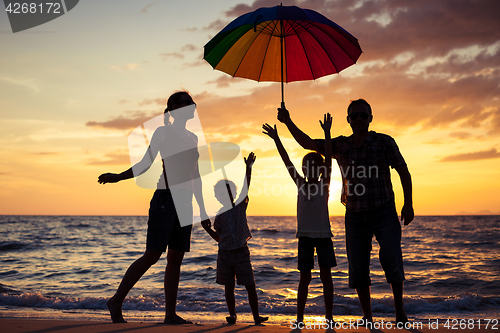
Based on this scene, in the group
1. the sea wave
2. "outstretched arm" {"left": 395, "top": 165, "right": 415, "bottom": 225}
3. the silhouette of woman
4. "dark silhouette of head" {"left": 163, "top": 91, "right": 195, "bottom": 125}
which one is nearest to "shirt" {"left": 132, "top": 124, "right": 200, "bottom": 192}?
the silhouette of woman

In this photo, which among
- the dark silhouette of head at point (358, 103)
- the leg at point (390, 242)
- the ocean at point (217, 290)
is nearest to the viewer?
the leg at point (390, 242)

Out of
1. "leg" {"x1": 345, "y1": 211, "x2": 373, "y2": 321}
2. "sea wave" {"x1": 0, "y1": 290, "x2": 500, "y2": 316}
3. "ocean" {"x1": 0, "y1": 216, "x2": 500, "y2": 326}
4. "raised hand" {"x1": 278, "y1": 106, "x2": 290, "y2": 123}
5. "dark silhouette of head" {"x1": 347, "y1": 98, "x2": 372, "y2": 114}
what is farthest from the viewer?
"sea wave" {"x1": 0, "y1": 290, "x2": 500, "y2": 316}

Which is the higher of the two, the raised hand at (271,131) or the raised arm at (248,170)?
the raised hand at (271,131)

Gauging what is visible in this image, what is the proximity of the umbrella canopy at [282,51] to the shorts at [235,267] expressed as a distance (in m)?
2.08

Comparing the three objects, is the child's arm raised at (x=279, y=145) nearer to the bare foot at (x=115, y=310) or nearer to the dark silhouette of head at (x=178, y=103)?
the dark silhouette of head at (x=178, y=103)

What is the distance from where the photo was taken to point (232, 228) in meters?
4.37

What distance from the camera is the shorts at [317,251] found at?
3.81 m

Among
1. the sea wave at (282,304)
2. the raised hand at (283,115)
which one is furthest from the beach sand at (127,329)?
the sea wave at (282,304)

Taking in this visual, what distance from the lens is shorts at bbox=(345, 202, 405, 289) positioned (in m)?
3.23

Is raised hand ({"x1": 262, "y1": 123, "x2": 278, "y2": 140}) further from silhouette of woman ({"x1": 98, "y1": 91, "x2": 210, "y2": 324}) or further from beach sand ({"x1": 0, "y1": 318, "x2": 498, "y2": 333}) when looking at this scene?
beach sand ({"x1": 0, "y1": 318, "x2": 498, "y2": 333})

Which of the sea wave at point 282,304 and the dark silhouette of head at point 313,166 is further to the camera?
the sea wave at point 282,304

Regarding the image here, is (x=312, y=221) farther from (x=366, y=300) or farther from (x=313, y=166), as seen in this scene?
(x=366, y=300)

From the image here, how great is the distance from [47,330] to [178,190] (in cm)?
162

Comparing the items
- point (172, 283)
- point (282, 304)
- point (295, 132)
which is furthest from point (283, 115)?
point (282, 304)
